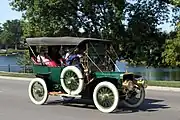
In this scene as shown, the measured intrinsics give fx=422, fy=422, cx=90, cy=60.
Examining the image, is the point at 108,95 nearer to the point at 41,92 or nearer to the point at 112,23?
the point at 41,92

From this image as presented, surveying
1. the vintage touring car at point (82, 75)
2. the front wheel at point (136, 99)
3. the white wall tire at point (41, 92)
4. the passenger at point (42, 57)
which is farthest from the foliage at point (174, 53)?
the white wall tire at point (41, 92)

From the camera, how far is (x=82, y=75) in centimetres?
1195

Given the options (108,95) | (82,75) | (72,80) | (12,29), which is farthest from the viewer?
(12,29)

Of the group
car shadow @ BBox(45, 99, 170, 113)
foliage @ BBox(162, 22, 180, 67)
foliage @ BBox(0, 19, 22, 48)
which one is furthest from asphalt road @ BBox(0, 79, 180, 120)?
foliage @ BBox(0, 19, 22, 48)

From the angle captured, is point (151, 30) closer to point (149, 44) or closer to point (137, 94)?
point (149, 44)

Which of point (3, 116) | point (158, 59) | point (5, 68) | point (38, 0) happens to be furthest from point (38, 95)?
point (5, 68)

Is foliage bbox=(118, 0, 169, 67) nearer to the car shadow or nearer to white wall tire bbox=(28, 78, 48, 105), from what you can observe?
the car shadow

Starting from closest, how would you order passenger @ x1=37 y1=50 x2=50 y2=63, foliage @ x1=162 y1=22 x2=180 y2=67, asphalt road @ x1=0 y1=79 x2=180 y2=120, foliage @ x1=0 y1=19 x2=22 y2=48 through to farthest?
asphalt road @ x1=0 y1=79 x2=180 y2=120
passenger @ x1=37 y1=50 x2=50 y2=63
foliage @ x1=162 y1=22 x2=180 y2=67
foliage @ x1=0 y1=19 x2=22 y2=48

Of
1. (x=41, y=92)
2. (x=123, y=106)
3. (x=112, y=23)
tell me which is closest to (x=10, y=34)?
(x=112, y=23)

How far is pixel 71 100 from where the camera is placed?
1374cm

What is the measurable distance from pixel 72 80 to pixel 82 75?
35 cm

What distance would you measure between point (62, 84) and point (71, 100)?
154cm

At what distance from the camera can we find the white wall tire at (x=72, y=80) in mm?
11879

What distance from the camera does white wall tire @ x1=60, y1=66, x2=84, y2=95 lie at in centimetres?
1188
